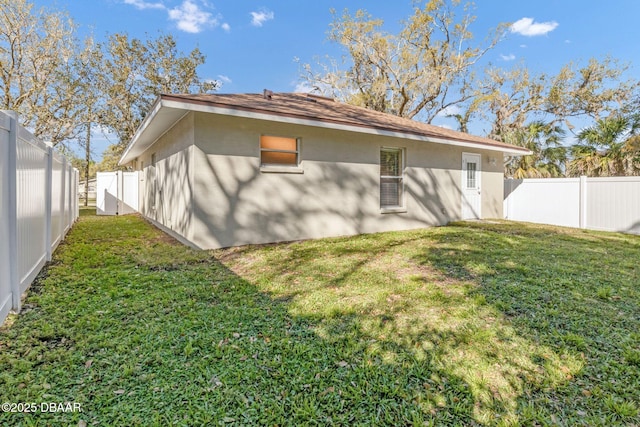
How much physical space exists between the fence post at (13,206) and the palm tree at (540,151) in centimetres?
1689

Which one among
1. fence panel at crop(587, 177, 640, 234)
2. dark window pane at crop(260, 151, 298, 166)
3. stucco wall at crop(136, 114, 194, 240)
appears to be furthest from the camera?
fence panel at crop(587, 177, 640, 234)

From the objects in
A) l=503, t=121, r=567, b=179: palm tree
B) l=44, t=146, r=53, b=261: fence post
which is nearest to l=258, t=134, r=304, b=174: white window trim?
l=44, t=146, r=53, b=261: fence post

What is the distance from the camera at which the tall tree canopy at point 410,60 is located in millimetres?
19250

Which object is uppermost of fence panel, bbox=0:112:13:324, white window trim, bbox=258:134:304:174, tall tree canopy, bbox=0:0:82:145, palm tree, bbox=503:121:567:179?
tall tree canopy, bbox=0:0:82:145

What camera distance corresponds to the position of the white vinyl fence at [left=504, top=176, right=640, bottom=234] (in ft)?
29.3

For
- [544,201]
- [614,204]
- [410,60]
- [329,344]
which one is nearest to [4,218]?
[329,344]

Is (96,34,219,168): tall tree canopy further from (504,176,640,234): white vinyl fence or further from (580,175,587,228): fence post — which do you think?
(580,175,587,228): fence post

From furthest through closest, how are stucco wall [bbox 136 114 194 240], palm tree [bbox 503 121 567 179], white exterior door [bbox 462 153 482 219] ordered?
palm tree [bbox 503 121 567 179] < white exterior door [bbox 462 153 482 219] < stucco wall [bbox 136 114 194 240]

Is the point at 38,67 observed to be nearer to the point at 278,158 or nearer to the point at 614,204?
the point at 278,158

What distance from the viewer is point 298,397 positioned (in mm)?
2094

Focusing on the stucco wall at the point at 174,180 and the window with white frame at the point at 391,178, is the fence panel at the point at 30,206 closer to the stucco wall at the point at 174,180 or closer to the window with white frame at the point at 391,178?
the stucco wall at the point at 174,180

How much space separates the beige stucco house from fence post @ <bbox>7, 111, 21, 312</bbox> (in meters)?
2.86

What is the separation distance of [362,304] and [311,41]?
68.8ft

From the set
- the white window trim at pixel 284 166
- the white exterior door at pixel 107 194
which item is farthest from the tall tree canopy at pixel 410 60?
the white window trim at pixel 284 166
